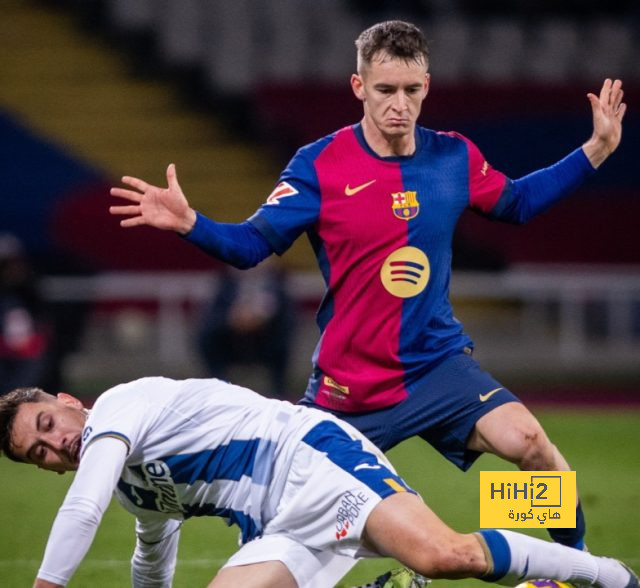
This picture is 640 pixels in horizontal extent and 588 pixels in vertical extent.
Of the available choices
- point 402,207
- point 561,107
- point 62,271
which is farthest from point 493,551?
point 561,107

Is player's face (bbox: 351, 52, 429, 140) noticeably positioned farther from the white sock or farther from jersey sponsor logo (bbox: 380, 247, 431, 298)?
the white sock

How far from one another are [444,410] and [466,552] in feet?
3.62

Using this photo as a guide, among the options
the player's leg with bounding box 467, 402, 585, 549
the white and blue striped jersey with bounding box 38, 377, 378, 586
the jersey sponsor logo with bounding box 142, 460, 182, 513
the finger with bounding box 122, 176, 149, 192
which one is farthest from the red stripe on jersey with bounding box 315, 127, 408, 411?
the jersey sponsor logo with bounding box 142, 460, 182, 513

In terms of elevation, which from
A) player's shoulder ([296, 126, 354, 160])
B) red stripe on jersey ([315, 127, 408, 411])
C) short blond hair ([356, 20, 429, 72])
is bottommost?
red stripe on jersey ([315, 127, 408, 411])

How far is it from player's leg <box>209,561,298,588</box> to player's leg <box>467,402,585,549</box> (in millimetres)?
1090

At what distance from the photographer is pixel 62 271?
619 inches

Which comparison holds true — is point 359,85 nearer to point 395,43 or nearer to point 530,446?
point 395,43

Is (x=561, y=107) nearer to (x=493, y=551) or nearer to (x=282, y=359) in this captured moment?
(x=282, y=359)

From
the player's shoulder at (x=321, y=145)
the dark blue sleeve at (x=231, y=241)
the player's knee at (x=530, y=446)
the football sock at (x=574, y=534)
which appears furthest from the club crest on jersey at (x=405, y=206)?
the football sock at (x=574, y=534)

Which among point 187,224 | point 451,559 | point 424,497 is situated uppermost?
point 187,224

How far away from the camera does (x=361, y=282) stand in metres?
5.64

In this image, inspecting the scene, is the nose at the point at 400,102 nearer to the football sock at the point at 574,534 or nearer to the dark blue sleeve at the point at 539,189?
the dark blue sleeve at the point at 539,189

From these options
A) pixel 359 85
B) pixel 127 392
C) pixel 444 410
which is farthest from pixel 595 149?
pixel 127 392

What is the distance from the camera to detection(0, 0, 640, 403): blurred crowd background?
643 inches
